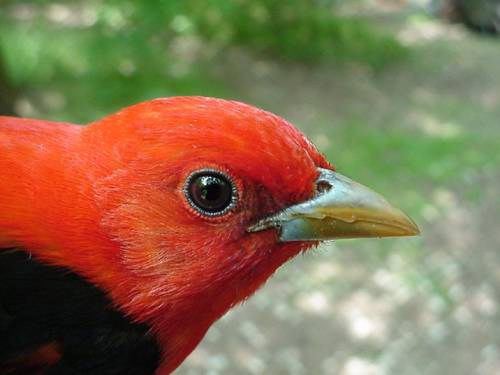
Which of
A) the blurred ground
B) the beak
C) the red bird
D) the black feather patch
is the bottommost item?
the black feather patch

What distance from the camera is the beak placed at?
7.76 feet

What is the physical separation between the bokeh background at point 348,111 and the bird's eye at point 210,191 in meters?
2.29

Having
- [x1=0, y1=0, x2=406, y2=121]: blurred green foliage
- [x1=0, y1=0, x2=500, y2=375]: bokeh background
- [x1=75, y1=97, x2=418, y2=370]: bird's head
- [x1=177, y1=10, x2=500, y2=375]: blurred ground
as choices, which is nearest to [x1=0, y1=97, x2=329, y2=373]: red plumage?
[x1=75, y1=97, x2=418, y2=370]: bird's head

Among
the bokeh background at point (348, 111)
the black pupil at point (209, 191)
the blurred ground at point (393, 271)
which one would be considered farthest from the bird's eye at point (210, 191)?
the blurred ground at point (393, 271)

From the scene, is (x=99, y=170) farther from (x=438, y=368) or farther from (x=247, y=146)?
(x=438, y=368)

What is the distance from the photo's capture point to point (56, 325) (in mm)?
2227

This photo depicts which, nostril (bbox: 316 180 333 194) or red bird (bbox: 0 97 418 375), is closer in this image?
red bird (bbox: 0 97 418 375)

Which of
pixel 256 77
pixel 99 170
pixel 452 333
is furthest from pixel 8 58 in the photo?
pixel 99 170

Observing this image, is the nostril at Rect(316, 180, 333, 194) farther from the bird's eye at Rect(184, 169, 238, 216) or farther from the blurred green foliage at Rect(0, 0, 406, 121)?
the blurred green foliage at Rect(0, 0, 406, 121)

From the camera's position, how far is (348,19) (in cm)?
1435

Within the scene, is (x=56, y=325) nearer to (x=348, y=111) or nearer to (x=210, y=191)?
(x=210, y=191)

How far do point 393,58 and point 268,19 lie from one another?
242 cm

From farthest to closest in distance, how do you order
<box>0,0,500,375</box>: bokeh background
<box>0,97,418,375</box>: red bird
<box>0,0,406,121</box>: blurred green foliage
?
<box>0,0,406,121</box>: blurred green foliage
<box>0,0,500,375</box>: bokeh background
<box>0,97,418,375</box>: red bird

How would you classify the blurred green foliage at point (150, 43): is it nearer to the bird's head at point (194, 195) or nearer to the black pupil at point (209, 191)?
the bird's head at point (194, 195)
